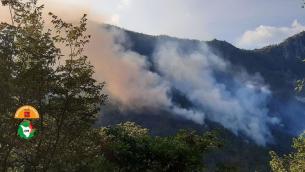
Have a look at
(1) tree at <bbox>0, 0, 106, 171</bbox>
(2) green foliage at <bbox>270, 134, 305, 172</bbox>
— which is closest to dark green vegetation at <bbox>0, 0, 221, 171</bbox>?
(1) tree at <bbox>0, 0, 106, 171</bbox>

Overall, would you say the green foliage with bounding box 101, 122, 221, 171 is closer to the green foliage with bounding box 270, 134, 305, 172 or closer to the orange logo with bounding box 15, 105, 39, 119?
the green foliage with bounding box 270, 134, 305, 172

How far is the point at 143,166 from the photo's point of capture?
57.4m

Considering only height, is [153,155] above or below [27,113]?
above

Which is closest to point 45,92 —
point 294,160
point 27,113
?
point 27,113

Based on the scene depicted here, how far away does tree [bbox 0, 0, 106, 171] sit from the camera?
29.7m

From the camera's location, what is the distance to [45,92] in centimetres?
3141

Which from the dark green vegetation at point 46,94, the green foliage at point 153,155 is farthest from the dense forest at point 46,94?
the green foliage at point 153,155

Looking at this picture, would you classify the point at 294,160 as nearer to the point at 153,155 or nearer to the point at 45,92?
the point at 153,155

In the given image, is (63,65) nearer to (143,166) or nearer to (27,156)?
(27,156)

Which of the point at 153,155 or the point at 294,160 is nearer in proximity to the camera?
the point at 153,155

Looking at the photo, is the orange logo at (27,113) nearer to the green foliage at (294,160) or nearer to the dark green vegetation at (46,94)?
the dark green vegetation at (46,94)

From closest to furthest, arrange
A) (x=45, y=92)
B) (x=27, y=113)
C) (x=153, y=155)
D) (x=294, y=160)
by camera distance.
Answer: (x=27, y=113), (x=45, y=92), (x=153, y=155), (x=294, y=160)

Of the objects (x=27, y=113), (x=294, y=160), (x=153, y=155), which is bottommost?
(x=27, y=113)

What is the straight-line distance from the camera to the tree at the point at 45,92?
2966 centimetres
